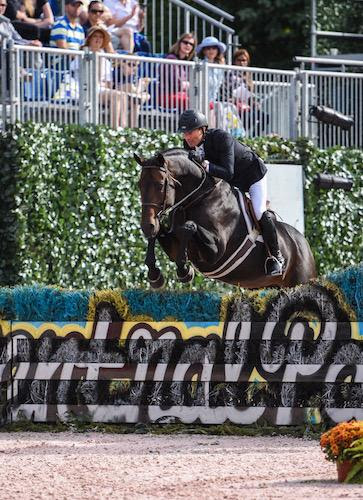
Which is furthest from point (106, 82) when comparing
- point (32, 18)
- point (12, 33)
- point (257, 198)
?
point (257, 198)

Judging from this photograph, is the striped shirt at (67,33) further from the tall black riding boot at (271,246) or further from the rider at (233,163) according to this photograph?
the tall black riding boot at (271,246)

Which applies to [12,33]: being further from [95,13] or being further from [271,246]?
[271,246]

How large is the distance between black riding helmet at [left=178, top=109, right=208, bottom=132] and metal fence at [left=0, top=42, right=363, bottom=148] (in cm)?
469

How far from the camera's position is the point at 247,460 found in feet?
28.5

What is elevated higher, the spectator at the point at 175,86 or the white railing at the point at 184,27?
the white railing at the point at 184,27

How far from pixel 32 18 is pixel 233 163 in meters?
6.94

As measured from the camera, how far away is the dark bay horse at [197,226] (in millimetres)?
11570

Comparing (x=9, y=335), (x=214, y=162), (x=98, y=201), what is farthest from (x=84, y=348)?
(x=98, y=201)

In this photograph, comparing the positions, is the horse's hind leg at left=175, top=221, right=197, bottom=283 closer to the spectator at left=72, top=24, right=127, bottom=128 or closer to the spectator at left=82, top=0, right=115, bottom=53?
the spectator at left=72, top=24, right=127, bottom=128

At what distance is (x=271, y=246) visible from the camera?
42.1 ft

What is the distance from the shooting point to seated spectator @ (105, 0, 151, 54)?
18.9m

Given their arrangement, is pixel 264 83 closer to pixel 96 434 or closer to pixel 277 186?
pixel 277 186

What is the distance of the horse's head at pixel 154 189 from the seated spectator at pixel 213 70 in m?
6.20

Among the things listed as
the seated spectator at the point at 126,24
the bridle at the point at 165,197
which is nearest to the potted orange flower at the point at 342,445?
the bridle at the point at 165,197
